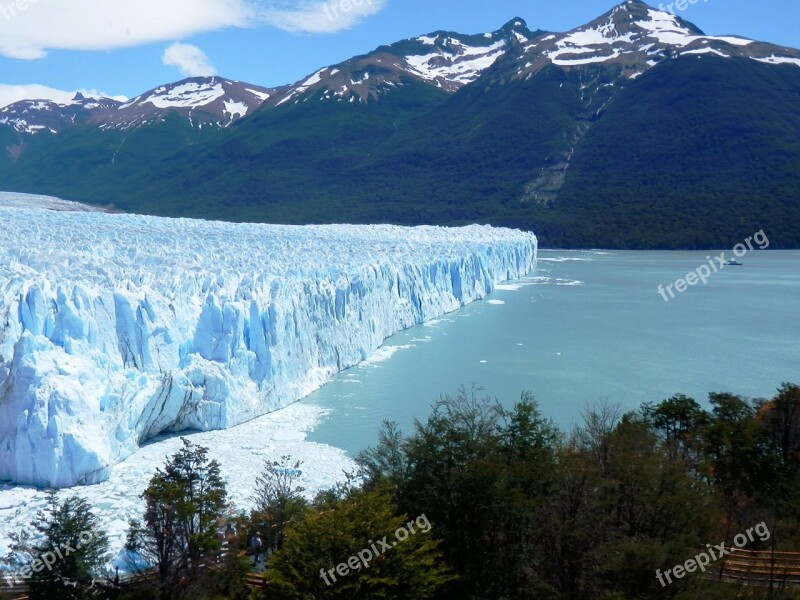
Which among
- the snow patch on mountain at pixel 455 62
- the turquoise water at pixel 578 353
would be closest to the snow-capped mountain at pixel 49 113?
the snow patch on mountain at pixel 455 62

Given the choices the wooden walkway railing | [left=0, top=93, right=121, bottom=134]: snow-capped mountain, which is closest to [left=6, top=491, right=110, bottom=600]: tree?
the wooden walkway railing

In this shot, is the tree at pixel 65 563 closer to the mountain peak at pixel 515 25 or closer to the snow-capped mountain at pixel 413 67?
the snow-capped mountain at pixel 413 67

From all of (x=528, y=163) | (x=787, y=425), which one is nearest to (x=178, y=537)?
(x=787, y=425)

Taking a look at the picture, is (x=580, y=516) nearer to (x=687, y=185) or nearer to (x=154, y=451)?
(x=154, y=451)

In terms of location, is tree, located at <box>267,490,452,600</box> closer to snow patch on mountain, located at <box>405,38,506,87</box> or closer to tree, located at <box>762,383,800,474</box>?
tree, located at <box>762,383,800,474</box>

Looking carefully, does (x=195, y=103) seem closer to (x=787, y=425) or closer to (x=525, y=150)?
(x=525, y=150)

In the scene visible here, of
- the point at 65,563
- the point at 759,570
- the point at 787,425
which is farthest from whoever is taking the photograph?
the point at 787,425
